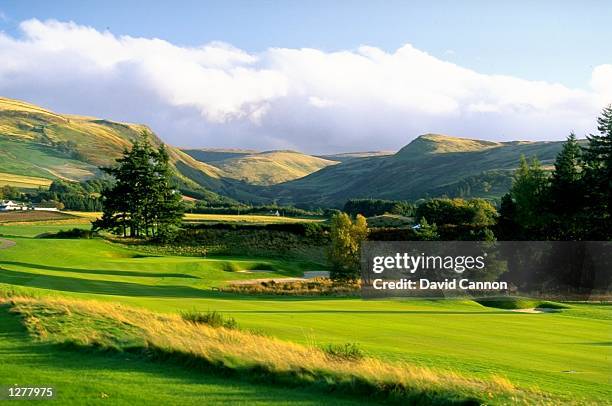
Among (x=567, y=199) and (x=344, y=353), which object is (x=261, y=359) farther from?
(x=567, y=199)

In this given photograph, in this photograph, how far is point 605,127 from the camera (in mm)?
62031

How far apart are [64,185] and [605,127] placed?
476 feet

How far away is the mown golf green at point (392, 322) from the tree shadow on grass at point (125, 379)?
0.98ft

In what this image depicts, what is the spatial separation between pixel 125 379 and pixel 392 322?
54.6ft

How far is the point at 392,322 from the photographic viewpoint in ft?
85.7

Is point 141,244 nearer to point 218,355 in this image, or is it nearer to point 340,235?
point 340,235

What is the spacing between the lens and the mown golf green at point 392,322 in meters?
16.4

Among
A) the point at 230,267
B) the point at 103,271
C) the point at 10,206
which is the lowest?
the point at 230,267

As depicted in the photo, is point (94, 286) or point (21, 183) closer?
point (94, 286)

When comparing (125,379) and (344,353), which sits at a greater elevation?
(125,379)

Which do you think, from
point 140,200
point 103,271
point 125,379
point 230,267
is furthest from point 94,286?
point 140,200

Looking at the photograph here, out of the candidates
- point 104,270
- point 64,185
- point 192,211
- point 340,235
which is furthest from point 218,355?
point 64,185

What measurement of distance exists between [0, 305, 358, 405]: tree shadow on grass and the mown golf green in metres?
0.30

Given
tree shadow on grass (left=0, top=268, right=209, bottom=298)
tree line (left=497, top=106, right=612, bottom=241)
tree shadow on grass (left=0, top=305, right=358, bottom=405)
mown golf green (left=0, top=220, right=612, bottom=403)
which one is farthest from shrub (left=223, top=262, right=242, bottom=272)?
tree shadow on grass (left=0, top=305, right=358, bottom=405)
